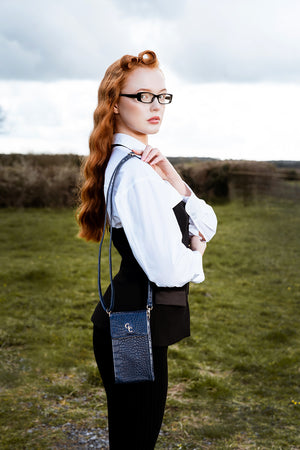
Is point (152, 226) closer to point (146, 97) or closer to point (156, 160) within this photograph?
point (156, 160)

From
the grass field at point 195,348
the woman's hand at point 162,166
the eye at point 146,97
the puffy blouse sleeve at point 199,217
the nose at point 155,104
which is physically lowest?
the grass field at point 195,348

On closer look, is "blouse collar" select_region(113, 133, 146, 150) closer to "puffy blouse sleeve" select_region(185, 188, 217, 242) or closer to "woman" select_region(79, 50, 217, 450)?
"woman" select_region(79, 50, 217, 450)

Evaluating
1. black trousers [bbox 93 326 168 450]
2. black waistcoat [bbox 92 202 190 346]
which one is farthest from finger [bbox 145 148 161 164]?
black trousers [bbox 93 326 168 450]

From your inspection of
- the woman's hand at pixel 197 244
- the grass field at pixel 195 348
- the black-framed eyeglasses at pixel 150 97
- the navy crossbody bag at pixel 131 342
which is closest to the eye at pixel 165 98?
the black-framed eyeglasses at pixel 150 97

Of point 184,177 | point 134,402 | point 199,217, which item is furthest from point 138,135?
point 184,177

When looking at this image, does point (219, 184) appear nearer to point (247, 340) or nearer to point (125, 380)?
point (247, 340)

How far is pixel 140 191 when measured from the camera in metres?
1.89

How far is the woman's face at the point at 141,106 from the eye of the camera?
7.35ft

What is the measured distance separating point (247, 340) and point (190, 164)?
6.33m

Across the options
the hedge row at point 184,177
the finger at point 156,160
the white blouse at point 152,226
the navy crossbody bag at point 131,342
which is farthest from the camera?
the hedge row at point 184,177

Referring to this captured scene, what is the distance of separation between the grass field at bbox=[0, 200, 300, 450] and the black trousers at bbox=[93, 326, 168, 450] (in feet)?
6.37

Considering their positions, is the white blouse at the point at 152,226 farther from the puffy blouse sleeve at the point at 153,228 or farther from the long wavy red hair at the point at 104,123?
the long wavy red hair at the point at 104,123

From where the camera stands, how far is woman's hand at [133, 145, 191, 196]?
2109mm

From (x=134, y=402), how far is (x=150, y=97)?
1.34 m
